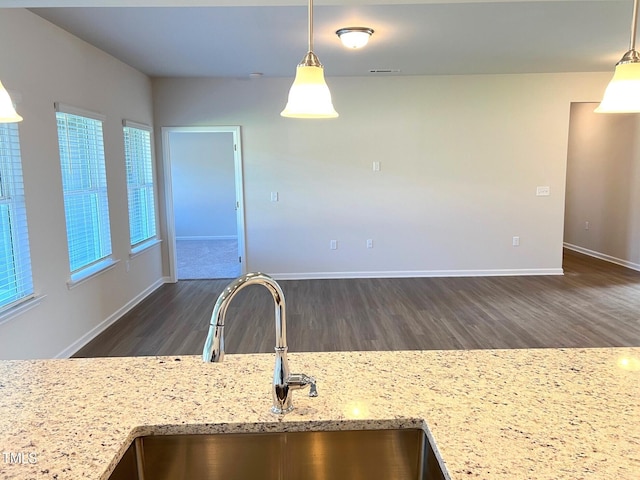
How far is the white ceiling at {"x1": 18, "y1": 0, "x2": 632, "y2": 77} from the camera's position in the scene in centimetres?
326

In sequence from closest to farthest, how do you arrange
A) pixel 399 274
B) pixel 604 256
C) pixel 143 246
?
pixel 143 246
pixel 399 274
pixel 604 256

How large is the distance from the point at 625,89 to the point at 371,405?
142 cm

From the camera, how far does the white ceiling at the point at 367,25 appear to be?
3260 mm

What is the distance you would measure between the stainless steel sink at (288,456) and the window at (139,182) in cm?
436

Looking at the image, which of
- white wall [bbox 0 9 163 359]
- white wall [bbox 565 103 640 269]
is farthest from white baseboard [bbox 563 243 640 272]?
white wall [bbox 0 9 163 359]

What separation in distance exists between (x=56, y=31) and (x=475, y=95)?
4.65 metres

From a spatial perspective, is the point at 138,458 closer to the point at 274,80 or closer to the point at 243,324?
the point at 243,324

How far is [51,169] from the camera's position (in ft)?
11.5

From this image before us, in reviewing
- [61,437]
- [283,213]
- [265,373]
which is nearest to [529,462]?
[265,373]

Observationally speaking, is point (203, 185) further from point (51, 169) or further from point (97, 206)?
point (51, 169)

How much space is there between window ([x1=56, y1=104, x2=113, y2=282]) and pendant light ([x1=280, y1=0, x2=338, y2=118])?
9.09ft

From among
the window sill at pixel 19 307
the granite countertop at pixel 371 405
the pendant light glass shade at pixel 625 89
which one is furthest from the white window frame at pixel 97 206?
the pendant light glass shade at pixel 625 89

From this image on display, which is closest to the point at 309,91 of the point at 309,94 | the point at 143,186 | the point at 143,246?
the point at 309,94

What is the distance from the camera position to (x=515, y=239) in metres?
6.21
